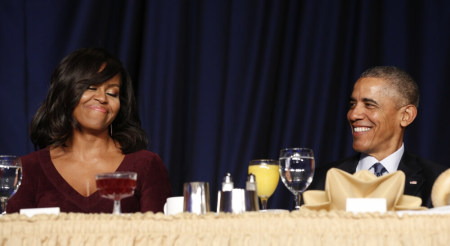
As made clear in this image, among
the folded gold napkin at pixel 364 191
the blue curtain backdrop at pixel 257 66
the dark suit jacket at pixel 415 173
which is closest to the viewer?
the folded gold napkin at pixel 364 191

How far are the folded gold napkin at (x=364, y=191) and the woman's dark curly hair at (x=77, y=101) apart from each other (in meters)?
1.11

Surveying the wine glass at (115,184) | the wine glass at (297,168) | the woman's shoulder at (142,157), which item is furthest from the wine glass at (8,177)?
the woman's shoulder at (142,157)

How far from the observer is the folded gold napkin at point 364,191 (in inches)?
39.9

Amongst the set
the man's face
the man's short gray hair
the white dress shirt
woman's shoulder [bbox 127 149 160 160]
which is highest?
the man's short gray hair

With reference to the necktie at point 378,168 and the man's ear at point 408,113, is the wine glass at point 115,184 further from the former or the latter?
the man's ear at point 408,113

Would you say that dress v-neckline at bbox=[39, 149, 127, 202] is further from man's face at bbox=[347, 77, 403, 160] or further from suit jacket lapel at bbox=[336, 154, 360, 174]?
man's face at bbox=[347, 77, 403, 160]

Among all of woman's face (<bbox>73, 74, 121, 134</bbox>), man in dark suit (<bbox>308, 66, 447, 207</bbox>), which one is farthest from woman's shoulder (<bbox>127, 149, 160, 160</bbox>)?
man in dark suit (<bbox>308, 66, 447, 207</bbox>)

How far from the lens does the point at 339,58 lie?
2.73 m

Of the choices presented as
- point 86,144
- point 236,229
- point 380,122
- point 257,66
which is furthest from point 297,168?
point 257,66

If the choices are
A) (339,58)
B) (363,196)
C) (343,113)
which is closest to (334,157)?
(343,113)

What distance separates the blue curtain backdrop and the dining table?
166 centimetres

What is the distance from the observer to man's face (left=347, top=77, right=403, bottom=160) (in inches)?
91.7

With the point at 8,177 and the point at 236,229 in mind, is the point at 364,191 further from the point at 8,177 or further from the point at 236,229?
the point at 8,177

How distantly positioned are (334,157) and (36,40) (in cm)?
141
